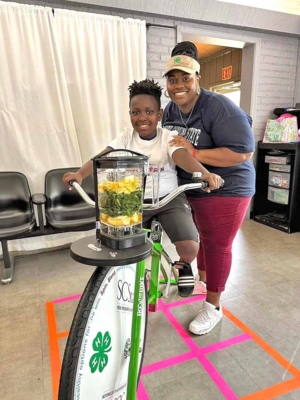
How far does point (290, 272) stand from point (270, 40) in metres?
3.23

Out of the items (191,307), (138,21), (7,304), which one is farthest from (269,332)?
(138,21)

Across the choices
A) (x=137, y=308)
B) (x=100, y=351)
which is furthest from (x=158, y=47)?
(x=100, y=351)

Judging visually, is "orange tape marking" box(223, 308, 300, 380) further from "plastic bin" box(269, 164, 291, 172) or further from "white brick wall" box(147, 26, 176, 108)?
"white brick wall" box(147, 26, 176, 108)

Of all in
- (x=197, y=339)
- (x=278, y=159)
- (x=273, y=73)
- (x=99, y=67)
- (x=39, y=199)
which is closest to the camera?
(x=197, y=339)

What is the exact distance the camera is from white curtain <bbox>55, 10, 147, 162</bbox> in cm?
291

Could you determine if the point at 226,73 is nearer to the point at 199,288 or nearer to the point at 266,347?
the point at 199,288

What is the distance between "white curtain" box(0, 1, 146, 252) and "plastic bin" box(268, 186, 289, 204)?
2.32 meters

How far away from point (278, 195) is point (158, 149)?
9.98ft

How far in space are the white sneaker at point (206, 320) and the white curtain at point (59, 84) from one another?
1899 millimetres

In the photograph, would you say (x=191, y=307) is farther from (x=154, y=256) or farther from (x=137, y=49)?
(x=137, y=49)

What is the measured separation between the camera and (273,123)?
13.2 ft

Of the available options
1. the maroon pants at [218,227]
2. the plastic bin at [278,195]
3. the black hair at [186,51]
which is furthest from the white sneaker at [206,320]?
the plastic bin at [278,195]

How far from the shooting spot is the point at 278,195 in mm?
3992

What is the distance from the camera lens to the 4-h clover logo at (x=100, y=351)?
3.16 ft
